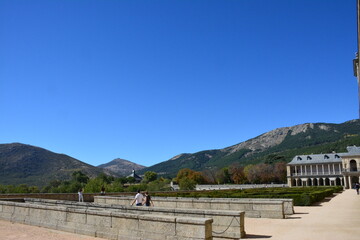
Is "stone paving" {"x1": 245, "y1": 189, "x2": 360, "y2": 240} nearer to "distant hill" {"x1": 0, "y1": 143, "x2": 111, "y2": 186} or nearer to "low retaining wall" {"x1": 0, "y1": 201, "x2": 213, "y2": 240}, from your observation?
"low retaining wall" {"x1": 0, "y1": 201, "x2": 213, "y2": 240}

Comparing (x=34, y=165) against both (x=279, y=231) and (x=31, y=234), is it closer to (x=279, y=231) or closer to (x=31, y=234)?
(x=31, y=234)

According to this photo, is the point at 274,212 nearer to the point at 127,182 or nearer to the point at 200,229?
the point at 200,229

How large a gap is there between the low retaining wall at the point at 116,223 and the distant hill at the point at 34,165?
109961 millimetres

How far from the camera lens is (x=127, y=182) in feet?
449

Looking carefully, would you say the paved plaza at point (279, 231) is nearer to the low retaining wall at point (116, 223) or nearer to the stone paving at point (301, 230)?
the stone paving at point (301, 230)

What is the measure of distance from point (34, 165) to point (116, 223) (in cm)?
14367

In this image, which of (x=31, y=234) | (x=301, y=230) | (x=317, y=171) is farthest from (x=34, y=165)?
(x=301, y=230)

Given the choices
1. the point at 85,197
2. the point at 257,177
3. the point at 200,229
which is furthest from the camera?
the point at 257,177

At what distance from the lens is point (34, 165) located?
138 m

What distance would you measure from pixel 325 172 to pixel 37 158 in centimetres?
12255

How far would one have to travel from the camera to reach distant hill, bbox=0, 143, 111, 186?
124162 millimetres

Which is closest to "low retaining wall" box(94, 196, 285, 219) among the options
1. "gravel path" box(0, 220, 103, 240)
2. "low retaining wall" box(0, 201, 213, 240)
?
"low retaining wall" box(0, 201, 213, 240)

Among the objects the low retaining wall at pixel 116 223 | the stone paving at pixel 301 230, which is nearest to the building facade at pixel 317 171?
the stone paving at pixel 301 230

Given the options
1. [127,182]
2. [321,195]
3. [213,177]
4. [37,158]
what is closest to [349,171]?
[213,177]
